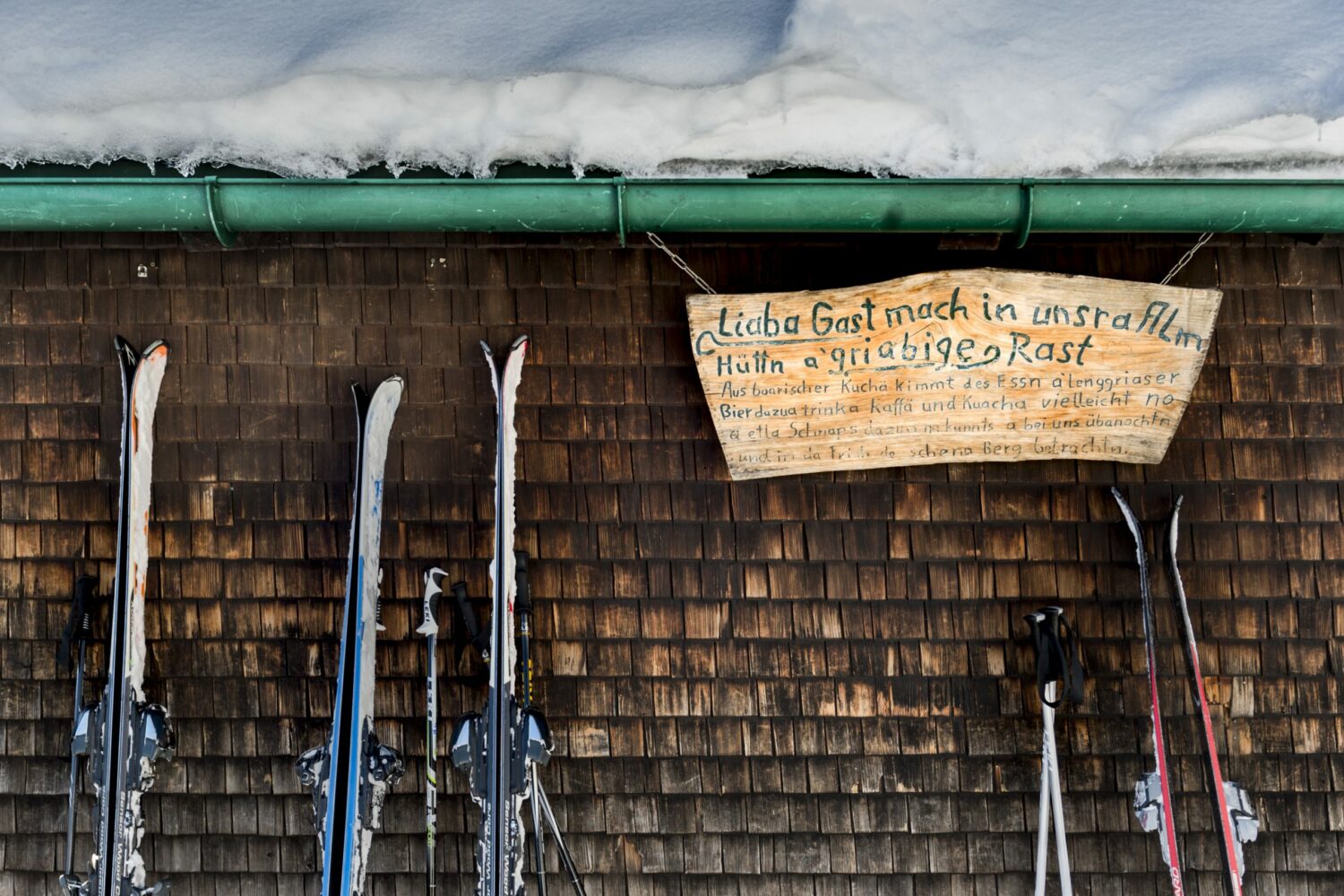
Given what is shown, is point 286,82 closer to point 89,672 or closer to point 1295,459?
point 89,672

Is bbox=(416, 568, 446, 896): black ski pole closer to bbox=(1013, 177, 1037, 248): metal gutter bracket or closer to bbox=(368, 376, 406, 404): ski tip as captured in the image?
bbox=(368, 376, 406, 404): ski tip

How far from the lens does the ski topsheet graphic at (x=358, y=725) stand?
2812mm

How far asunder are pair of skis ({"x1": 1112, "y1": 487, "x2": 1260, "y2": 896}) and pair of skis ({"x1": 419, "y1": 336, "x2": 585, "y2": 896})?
2.13 meters

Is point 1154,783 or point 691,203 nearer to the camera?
point 691,203

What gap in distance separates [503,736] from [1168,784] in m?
2.42

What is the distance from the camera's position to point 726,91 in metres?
2.78

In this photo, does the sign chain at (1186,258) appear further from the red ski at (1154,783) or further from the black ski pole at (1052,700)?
the black ski pole at (1052,700)

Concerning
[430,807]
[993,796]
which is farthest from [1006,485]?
[430,807]

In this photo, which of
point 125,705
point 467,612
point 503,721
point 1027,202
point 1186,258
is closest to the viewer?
point 1027,202

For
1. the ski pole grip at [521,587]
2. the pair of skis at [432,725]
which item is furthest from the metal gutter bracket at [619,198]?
the ski pole grip at [521,587]

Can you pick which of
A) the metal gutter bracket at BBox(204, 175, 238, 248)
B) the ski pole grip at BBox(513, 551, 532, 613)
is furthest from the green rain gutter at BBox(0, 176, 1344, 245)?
the ski pole grip at BBox(513, 551, 532, 613)

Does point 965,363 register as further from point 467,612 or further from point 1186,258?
point 467,612

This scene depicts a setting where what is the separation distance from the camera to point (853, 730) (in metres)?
3.31

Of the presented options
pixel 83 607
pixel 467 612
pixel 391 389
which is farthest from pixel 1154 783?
pixel 83 607
